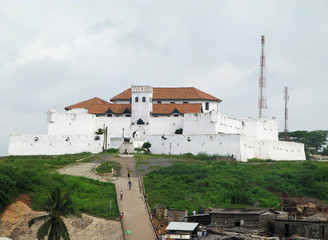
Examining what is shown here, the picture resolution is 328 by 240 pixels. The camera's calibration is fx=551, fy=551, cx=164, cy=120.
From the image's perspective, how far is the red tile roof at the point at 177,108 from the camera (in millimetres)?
68000

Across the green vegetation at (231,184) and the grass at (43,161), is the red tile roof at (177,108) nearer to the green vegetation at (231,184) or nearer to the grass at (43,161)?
the grass at (43,161)

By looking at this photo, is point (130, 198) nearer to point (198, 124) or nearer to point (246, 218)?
point (246, 218)

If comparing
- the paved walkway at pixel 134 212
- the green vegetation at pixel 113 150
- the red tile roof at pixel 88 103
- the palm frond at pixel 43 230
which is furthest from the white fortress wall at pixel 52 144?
the palm frond at pixel 43 230

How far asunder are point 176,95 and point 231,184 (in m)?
27.2

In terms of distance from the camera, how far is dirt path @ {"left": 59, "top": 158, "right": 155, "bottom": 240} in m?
35.4

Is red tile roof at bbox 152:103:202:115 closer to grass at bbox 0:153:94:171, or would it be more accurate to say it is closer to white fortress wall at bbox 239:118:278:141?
white fortress wall at bbox 239:118:278:141

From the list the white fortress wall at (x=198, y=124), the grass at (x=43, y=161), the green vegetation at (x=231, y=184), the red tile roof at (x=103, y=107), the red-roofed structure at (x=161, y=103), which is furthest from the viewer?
the red tile roof at (x=103, y=107)

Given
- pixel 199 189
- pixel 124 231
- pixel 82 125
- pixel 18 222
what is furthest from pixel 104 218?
pixel 82 125

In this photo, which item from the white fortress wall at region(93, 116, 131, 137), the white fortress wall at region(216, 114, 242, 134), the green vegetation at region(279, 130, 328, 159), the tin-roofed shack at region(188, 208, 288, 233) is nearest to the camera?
the tin-roofed shack at region(188, 208, 288, 233)

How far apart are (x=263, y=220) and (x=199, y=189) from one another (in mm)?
11071

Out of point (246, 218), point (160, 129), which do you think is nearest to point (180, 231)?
point (246, 218)

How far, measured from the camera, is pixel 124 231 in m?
35.0

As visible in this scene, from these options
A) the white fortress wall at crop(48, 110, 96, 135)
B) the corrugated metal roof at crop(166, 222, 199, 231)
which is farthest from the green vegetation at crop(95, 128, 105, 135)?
the corrugated metal roof at crop(166, 222, 199, 231)

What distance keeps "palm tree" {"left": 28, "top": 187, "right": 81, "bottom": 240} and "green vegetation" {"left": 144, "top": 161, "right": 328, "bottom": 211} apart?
9.64 meters
